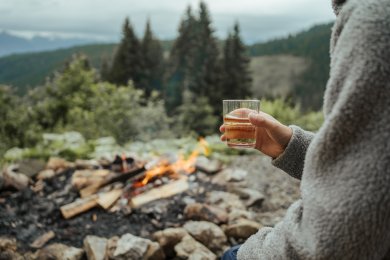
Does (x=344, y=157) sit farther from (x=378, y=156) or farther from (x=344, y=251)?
(x=344, y=251)

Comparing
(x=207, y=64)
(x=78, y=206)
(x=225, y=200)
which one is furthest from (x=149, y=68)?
(x=78, y=206)

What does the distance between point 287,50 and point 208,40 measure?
76.1 m

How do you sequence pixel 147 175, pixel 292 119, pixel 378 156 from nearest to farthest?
1. pixel 378 156
2. pixel 147 175
3. pixel 292 119

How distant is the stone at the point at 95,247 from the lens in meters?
3.85

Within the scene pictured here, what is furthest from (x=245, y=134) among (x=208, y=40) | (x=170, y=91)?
(x=170, y=91)

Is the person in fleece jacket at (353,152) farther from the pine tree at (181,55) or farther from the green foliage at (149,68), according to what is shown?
the pine tree at (181,55)

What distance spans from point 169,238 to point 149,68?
134ft

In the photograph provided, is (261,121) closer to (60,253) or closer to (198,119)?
(60,253)

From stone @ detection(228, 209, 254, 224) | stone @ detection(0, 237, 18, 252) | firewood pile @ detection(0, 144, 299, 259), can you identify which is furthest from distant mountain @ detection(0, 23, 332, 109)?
stone @ detection(0, 237, 18, 252)

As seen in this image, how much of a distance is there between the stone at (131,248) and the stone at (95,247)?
0.14 metres

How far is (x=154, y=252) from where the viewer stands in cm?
396

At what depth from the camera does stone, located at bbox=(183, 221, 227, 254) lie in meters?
4.26

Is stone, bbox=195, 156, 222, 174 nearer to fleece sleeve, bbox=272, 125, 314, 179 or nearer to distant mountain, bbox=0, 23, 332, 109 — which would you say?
fleece sleeve, bbox=272, 125, 314, 179

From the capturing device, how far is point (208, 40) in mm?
43062
